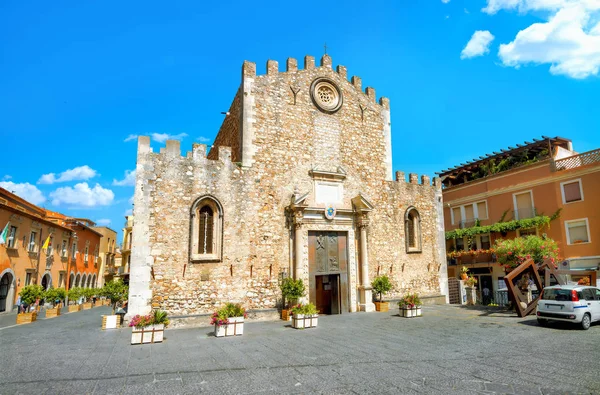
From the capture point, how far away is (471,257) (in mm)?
29703

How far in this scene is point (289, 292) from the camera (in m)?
15.8

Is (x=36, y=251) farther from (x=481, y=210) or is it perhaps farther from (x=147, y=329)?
(x=481, y=210)

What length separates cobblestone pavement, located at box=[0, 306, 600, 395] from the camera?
22.0 ft

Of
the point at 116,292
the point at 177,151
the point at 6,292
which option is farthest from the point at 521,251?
the point at 6,292

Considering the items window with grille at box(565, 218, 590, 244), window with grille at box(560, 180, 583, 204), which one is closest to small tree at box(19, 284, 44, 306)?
window with grille at box(565, 218, 590, 244)

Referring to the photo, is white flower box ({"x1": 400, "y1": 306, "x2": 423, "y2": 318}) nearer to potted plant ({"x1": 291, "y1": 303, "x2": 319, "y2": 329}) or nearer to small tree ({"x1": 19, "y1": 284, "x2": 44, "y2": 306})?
potted plant ({"x1": 291, "y1": 303, "x2": 319, "y2": 329})

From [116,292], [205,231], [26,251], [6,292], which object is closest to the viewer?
[205,231]

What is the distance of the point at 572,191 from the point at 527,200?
297 centimetres

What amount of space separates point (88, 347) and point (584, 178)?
28.7 meters

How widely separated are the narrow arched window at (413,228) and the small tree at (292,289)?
7916 mm

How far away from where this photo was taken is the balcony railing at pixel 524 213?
26.3 metres

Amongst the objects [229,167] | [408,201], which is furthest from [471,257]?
[229,167]

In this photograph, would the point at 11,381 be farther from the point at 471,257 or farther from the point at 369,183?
the point at 471,257

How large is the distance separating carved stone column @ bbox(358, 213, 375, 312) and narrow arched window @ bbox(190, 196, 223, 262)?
730cm
